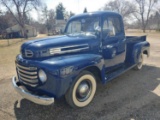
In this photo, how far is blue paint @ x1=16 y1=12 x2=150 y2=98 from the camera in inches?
128

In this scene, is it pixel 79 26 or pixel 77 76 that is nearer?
pixel 77 76

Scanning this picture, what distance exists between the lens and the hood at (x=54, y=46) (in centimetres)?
358

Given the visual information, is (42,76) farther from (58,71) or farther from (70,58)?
(70,58)

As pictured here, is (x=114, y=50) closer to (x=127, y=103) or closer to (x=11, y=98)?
(x=127, y=103)

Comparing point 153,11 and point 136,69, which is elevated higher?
point 153,11

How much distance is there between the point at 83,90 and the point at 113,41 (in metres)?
1.79

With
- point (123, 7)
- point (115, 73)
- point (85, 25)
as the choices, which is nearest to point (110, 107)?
point (115, 73)

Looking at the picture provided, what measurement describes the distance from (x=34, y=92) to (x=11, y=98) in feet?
4.37

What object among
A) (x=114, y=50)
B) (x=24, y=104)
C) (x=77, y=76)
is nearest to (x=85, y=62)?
(x=77, y=76)

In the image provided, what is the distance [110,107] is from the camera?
3898mm

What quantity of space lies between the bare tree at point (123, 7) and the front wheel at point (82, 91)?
50.0 metres

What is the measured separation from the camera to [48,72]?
323 cm

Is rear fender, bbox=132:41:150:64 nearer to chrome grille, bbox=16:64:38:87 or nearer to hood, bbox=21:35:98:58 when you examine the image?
hood, bbox=21:35:98:58

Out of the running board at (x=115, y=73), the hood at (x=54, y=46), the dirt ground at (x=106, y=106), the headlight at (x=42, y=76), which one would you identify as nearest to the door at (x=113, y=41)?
the running board at (x=115, y=73)
